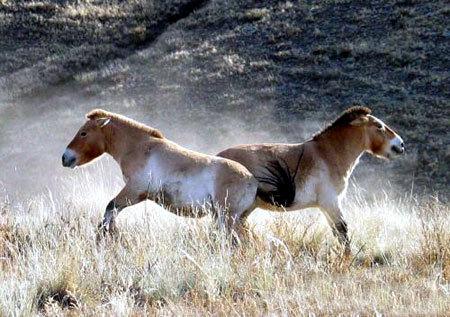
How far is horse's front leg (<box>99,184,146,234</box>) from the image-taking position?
8.91 meters

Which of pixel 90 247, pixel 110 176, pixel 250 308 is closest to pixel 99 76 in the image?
pixel 110 176

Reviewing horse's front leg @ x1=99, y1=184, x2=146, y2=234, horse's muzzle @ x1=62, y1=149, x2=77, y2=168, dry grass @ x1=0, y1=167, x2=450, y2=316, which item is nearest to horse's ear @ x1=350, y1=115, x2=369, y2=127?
dry grass @ x1=0, y1=167, x2=450, y2=316

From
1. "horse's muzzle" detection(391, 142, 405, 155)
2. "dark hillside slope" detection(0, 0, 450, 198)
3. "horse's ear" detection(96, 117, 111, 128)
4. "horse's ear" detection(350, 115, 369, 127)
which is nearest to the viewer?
"horse's ear" detection(96, 117, 111, 128)

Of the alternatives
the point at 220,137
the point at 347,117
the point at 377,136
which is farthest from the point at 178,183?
the point at 220,137

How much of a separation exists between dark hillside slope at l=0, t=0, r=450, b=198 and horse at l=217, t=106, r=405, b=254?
8499mm

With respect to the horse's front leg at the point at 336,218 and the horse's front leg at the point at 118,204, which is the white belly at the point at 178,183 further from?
the horse's front leg at the point at 336,218

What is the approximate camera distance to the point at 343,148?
412 inches

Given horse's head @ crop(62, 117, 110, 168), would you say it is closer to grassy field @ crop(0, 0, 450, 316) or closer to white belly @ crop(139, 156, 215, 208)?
grassy field @ crop(0, 0, 450, 316)

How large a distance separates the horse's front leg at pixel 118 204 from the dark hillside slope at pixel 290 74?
1104cm

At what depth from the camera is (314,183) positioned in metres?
10.0

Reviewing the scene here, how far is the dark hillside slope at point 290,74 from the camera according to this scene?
22953mm

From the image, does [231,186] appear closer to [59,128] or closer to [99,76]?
[59,128]

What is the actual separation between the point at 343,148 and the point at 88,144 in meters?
3.04

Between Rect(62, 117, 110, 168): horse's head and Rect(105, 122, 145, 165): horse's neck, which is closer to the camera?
Rect(105, 122, 145, 165): horse's neck
